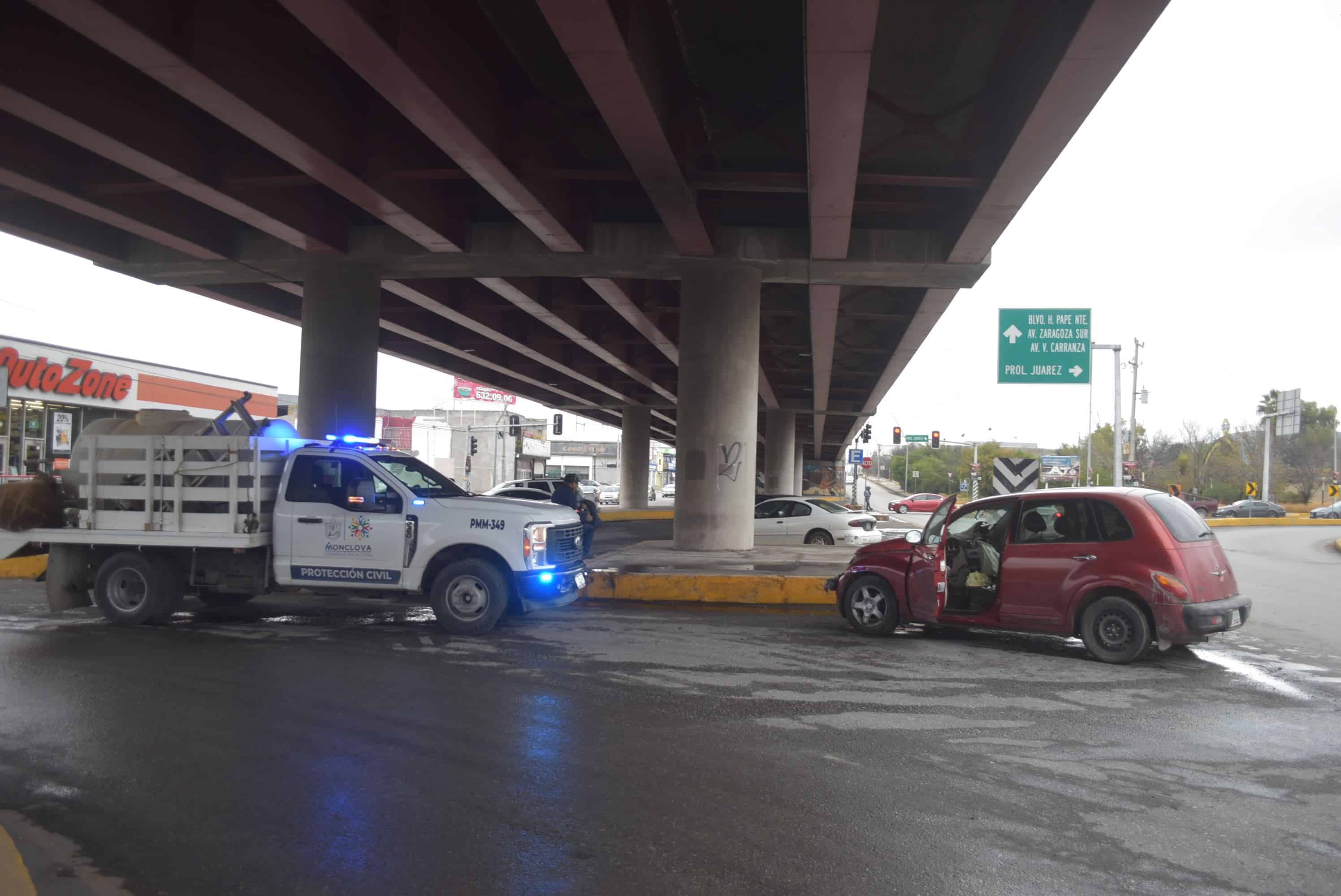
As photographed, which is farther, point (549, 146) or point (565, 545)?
point (549, 146)

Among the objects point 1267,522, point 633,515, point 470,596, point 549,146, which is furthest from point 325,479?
point 1267,522

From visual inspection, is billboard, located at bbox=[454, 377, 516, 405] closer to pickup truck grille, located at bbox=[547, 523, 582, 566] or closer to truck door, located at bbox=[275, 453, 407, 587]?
pickup truck grille, located at bbox=[547, 523, 582, 566]

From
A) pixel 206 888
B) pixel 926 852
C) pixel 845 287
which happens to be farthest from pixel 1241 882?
pixel 845 287

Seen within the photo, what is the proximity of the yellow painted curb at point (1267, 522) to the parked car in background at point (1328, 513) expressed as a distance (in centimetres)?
559

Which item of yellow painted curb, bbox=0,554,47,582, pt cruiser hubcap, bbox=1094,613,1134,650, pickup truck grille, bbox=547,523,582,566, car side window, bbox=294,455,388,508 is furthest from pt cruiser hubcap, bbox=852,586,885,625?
yellow painted curb, bbox=0,554,47,582

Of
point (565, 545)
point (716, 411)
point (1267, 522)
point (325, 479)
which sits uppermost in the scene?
point (716, 411)

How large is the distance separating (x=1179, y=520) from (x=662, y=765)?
19.6 feet

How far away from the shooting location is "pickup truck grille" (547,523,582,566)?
1012cm

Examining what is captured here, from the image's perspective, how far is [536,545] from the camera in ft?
32.2

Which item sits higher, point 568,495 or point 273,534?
point 568,495

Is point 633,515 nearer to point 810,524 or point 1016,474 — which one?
point 810,524

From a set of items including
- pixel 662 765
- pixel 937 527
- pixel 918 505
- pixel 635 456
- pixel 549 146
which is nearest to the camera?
pixel 662 765

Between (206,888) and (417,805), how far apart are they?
3.74ft

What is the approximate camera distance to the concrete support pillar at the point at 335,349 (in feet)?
64.9
